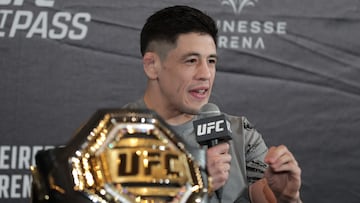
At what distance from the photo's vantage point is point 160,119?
38 cm

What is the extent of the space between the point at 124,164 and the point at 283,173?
0.46 m

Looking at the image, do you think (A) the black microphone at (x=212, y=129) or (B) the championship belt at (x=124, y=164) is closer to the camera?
(B) the championship belt at (x=124, y=164)

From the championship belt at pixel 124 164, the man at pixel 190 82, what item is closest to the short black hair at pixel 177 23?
the man at pixel 190 82

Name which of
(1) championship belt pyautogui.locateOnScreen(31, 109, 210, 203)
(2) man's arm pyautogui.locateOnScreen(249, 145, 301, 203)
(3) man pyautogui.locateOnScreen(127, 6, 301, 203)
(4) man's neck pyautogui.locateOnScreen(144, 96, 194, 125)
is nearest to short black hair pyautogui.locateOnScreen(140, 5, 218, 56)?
(3) man pyautogui.locateOnScreen(127, 6, 301, 203)

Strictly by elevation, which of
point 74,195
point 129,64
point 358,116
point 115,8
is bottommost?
point 74,195

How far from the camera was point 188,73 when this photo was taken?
1.20 metres

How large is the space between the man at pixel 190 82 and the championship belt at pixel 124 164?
59cm

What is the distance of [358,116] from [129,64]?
67 cm

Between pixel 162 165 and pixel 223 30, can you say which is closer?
pixel 162 165

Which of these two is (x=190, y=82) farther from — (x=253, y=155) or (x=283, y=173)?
(x=283, y=173)

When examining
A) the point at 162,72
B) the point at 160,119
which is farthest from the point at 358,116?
the point at 160,119

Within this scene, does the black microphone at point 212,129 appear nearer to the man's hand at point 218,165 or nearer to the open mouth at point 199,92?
the man's hand at point 218,165

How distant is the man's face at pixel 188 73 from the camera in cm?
113

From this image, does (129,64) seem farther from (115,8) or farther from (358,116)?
(358,116)
